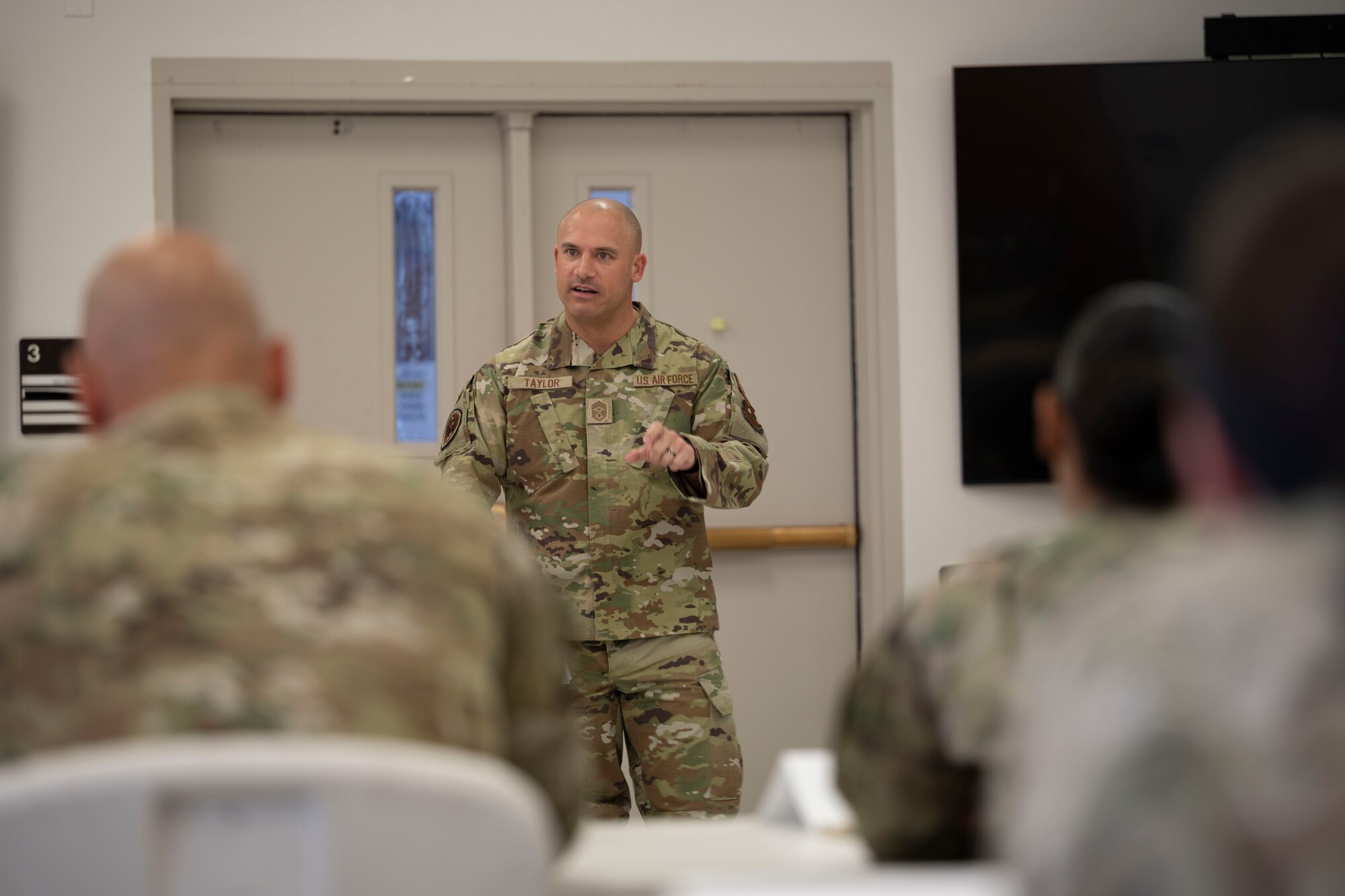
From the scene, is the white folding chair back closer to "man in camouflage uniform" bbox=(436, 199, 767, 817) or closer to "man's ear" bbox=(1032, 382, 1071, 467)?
"man's ear" bbox=(1032, 382, 1071, 467)

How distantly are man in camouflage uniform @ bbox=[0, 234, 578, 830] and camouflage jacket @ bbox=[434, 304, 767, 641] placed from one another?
1.48 meters

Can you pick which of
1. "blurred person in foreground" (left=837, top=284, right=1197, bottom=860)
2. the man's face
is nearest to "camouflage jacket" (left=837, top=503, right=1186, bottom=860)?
"blurred person in foreground" (left=837, top=284, right=1197, bottom=860)

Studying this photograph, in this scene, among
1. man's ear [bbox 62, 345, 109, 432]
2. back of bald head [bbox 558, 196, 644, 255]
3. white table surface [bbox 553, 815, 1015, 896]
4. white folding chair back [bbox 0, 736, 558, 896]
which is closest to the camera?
white folding chair back [bbox 0, 736, 558, 896]

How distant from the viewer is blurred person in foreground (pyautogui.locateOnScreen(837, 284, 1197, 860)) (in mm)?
1101

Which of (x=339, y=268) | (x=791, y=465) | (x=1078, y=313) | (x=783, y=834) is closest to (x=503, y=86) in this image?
(x=339, y=268)

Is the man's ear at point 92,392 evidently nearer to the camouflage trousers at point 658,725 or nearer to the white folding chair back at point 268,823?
the white folding chair back at point 268,823

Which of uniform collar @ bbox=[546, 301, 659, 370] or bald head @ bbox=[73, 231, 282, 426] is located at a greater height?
uniform collar @ bbox=[546, 301, 659, 370]

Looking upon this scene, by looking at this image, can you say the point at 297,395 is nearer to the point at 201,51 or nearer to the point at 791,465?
the point at 201,51

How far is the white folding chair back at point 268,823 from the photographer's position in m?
0.85

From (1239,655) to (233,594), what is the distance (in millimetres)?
730

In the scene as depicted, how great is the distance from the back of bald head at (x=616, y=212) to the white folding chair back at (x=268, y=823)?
2.05 metres

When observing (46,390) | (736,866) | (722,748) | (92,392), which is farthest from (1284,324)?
(46,390)

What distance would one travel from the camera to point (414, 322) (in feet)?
12.2

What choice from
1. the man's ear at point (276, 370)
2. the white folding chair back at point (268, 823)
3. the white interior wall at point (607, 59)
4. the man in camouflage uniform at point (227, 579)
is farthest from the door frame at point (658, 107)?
the white folding chair back at point (268, 823)
